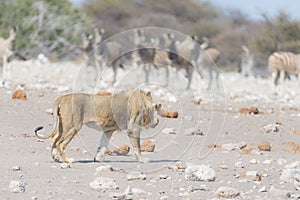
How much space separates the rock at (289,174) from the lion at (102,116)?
1.65 metres

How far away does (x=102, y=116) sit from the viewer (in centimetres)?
950

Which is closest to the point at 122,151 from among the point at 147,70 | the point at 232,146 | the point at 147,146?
the point at 147,146

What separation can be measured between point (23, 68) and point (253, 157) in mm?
19252

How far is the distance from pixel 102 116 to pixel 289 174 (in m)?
2.19

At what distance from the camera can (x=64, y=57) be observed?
1583 inches

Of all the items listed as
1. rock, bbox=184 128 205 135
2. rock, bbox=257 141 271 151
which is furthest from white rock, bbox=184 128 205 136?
rock, bbox=257 141 271 151

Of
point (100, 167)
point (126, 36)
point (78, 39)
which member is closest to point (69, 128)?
point (100, 167)

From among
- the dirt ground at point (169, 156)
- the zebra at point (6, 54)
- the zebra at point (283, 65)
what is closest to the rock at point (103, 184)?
the dirt ground at point (169, 156)

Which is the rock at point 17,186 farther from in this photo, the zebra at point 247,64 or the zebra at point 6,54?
the zebra at point 247,64

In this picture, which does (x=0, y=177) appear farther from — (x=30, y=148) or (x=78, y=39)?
(x=78, y=39)

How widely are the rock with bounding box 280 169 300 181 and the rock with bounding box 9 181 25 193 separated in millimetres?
2756

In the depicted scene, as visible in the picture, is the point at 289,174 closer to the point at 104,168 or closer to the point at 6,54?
the point at 104,168

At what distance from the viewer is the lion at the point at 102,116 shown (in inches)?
370

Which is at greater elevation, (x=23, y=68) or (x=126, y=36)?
(x=126, y=36)
